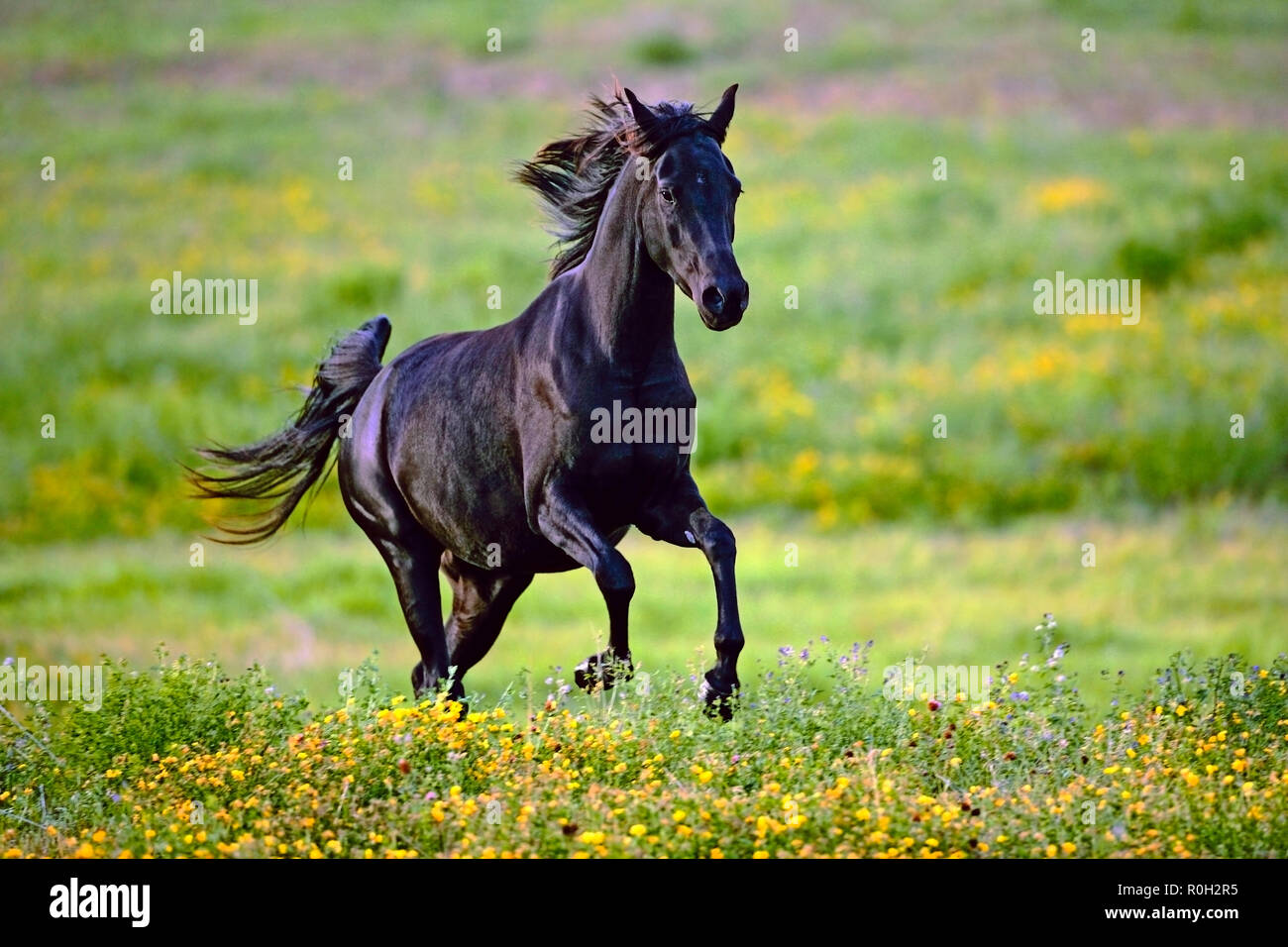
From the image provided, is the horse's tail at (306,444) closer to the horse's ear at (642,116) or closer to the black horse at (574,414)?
the black horse at (574,414)

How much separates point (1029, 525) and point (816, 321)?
6450 mm

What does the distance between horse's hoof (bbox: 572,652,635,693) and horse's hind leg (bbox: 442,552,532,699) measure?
1.09 metres

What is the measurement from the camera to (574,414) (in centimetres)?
778

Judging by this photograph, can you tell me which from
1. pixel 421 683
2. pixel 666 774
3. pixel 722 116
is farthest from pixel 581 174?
pixel 666 774

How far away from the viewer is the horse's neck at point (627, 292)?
25.5ft

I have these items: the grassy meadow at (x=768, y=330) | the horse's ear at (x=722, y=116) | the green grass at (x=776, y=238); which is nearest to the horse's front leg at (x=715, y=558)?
the grassy meadow at (x=768, y=330)

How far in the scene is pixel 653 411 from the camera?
25.5 ft

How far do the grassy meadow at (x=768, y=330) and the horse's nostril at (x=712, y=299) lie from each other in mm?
1835

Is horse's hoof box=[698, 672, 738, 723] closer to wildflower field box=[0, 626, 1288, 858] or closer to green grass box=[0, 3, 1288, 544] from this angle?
wildflower field box=[0, 626, 1288, 858]

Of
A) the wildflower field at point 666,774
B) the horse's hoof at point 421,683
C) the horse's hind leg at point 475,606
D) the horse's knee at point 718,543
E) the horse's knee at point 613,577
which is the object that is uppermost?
the horse's knee at point 718,543

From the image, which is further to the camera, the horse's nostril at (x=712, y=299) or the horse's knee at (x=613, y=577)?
the horse's knee at (x=613, y=577)

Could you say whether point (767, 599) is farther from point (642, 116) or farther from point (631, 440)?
point (642, 116)

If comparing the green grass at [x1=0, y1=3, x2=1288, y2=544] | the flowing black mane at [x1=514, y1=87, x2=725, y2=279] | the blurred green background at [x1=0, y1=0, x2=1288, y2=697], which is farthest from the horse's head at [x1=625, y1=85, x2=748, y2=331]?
the green grass at [x1=0, y1=3, x2=1288, y2=544]

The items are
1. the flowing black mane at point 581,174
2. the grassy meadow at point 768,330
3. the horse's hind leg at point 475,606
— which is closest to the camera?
the flowing black mane at point 581,174
